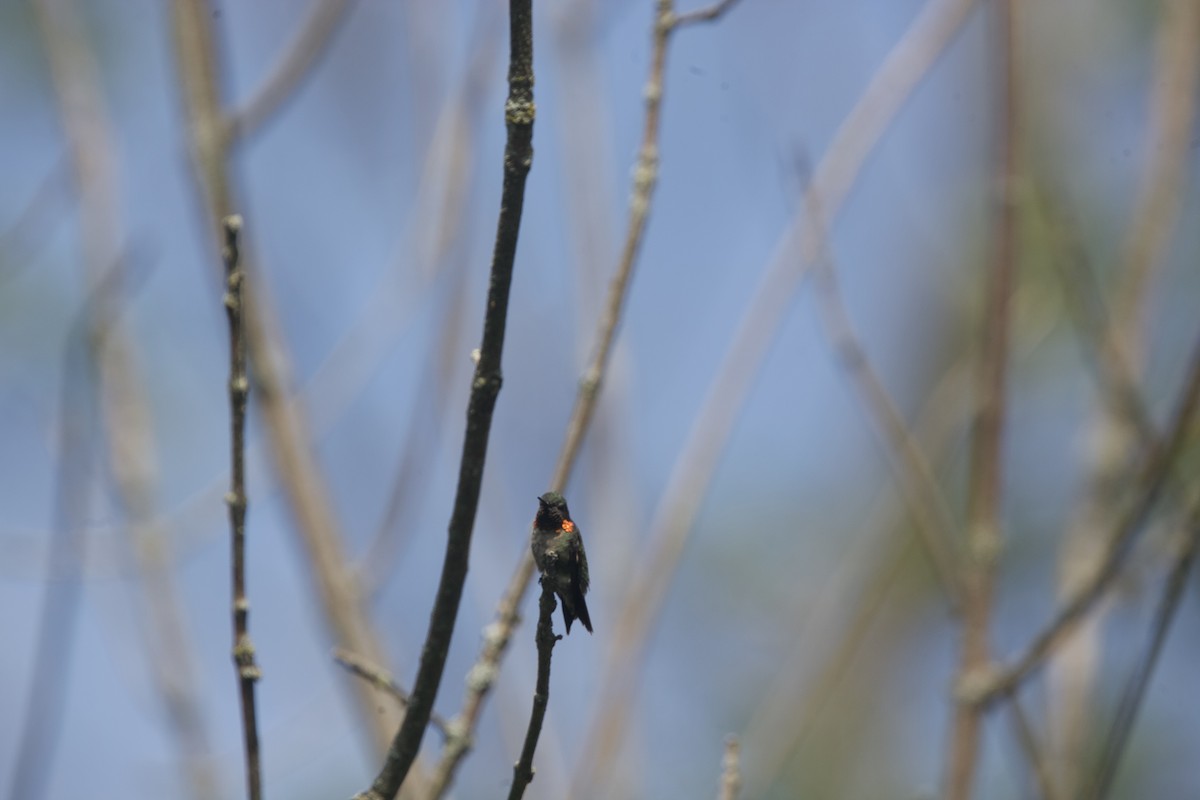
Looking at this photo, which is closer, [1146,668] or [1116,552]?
[1146,668]

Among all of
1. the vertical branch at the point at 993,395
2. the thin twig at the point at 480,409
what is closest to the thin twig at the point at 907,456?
the vertical branch at the point at 993,395

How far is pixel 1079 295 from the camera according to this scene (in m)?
4.07

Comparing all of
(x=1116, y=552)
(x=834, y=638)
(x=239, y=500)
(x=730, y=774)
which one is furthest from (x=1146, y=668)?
(x=834, y=638)

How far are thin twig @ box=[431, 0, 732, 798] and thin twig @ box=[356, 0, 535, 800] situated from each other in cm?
42

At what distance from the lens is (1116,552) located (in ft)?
11.0

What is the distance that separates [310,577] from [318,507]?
0.27 meters

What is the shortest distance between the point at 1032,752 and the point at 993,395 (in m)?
1.06

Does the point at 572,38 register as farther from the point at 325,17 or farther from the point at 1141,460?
the point at 1141,460

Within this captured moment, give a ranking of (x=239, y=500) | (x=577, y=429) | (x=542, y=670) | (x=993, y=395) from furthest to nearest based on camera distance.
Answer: (x=993, y=395), (x=577, y=429), (x=239, y=500), (x=542, y=670)

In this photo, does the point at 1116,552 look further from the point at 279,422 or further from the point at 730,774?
the point at 279,422

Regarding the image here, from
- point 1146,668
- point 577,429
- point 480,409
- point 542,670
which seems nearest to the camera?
point 542,670

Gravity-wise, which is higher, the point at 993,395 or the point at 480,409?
the point at 993,395

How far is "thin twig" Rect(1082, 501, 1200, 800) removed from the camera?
117 inches

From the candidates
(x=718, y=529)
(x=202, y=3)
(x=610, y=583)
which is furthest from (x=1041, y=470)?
(x=202, y=3)
